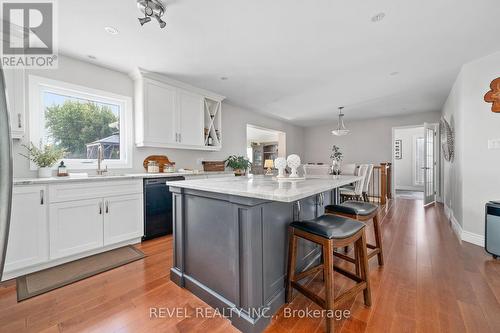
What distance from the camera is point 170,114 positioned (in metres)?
3.46

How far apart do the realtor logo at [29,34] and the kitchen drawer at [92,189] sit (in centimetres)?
143

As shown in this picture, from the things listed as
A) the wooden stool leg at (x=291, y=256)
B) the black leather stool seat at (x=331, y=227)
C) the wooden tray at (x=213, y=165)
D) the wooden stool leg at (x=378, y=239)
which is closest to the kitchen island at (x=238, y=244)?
the wooden stool leg at (x=291, y=256)

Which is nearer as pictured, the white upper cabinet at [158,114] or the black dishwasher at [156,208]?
the black dishwasher at [156,208]

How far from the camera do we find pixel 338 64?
2.97 metres

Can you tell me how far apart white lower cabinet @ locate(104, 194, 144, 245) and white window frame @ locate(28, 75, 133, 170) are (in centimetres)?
71

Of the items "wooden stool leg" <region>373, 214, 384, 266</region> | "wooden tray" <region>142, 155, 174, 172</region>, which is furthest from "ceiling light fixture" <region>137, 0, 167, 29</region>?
"wooden stool leg" <region>373, 214, 384, 266</region>

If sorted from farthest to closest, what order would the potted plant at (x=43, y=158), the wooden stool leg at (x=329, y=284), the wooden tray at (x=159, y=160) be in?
the wooden tray at (x=159, y=160) → the potted plant at (x=43, y=158) → the wooden stool leg at (x=329, y=284)

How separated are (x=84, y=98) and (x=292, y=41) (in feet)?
9.37

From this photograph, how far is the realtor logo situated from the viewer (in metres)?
1.92

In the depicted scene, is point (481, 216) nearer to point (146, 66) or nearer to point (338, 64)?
point (338, 64)

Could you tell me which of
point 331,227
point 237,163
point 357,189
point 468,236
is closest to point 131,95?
point 237,163

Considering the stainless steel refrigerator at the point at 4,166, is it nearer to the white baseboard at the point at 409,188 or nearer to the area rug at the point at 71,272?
the area rug at the point at 71,272

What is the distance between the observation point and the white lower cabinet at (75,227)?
7.20ft

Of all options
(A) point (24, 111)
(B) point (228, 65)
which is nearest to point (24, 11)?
(A) point (24, 111)
